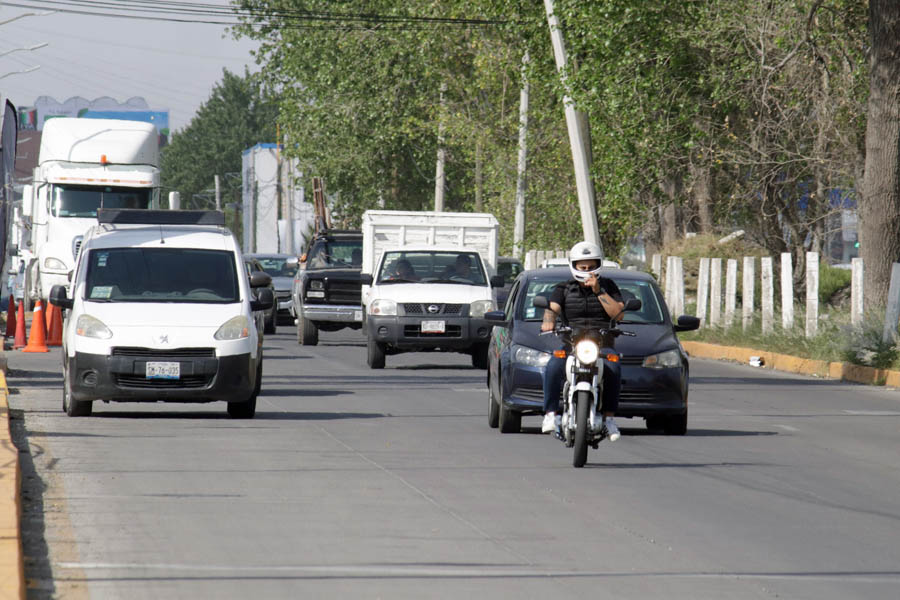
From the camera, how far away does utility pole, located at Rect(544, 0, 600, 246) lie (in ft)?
108

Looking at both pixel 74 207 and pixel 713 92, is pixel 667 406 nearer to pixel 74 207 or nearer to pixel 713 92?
pixel 713 92

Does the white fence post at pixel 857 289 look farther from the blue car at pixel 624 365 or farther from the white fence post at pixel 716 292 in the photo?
the blue car at pixel 624 365

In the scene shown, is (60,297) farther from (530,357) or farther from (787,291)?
(787,291)

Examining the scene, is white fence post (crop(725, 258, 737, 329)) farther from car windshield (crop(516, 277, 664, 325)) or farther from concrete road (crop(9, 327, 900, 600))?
car windshield (crop(516, 277, 664, 325))

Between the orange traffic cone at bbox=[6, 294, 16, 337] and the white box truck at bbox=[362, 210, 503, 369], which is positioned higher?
the white box truck at bbox=[362, 210, 503, 369]

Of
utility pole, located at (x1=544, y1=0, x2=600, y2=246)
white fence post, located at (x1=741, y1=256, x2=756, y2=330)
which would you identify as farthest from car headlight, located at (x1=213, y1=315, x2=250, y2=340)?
utility pole, located at (x1=544, y1=0, x2=600, y2=246)

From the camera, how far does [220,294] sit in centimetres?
1664

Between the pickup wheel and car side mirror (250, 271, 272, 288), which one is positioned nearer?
car side mirror (250, 271, 272, 288)

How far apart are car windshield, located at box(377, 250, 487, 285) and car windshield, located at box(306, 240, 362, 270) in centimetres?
635

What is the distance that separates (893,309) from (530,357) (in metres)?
10.9

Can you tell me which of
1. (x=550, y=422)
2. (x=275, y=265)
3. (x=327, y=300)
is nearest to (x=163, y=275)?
(x=550, y=422)

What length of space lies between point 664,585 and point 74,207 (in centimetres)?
2836

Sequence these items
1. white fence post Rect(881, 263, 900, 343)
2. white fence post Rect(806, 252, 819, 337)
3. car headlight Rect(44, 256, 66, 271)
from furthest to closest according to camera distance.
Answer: car headlight Rect(44, 256, 66, 271)
white fence post Rect(806, 252, 819, 337)
white fence post Rect(881, 263, 900, 343)

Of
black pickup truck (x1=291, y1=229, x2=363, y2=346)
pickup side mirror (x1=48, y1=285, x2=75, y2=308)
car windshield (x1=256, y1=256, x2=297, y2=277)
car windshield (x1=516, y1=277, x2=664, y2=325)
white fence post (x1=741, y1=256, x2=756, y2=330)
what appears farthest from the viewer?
car windshield (x1=256, y1=256, x2=297, y2=277)
